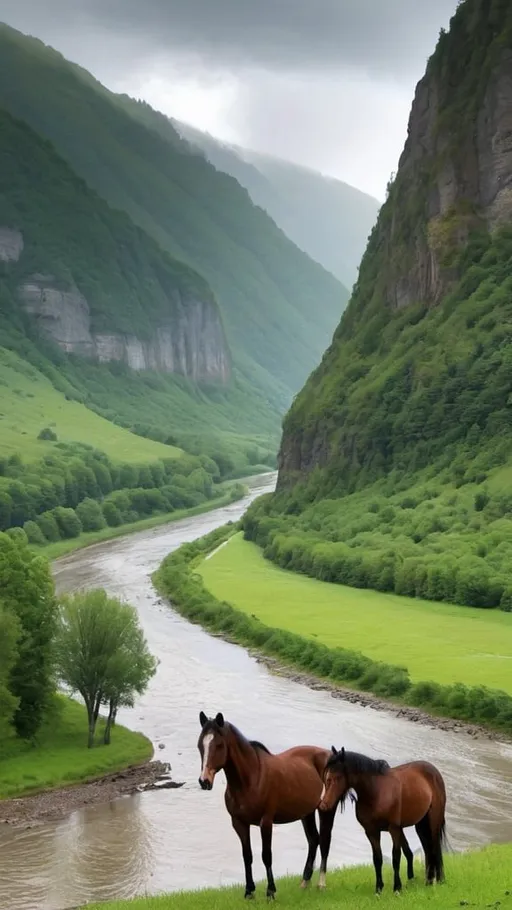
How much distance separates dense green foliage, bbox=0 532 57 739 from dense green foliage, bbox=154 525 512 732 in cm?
2663

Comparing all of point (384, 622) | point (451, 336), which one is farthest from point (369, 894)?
point (451, 336)

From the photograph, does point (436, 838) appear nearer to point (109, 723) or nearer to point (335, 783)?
point (335, 783)

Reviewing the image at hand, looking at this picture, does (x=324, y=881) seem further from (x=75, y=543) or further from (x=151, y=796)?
(x=75, y=543)

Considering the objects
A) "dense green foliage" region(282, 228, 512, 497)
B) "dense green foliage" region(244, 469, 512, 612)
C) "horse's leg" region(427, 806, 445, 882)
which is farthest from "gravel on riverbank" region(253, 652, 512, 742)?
"dense green foliage" region(282, 228, 512, 497)

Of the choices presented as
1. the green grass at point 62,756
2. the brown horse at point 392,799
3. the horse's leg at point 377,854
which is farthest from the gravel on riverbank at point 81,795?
the horse's leg at point 377,854

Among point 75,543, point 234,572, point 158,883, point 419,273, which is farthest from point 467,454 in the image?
point 158,883

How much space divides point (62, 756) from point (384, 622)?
154 ft

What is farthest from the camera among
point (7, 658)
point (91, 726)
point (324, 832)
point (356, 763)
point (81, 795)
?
point (91, 726)

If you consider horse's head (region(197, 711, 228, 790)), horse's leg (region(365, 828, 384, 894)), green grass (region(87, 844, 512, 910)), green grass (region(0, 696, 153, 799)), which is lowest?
green grass (region(0, 696, 153, 799))

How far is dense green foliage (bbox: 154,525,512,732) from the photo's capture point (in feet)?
241

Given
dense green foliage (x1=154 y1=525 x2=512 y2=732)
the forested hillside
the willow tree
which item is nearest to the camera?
the willow tree

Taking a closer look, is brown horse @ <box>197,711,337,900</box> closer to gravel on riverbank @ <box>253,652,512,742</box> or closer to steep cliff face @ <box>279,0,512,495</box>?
gravel on riverbank @ <box>253,652,512,742</box>

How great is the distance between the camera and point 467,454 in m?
157

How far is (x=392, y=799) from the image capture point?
2503 centimetres
